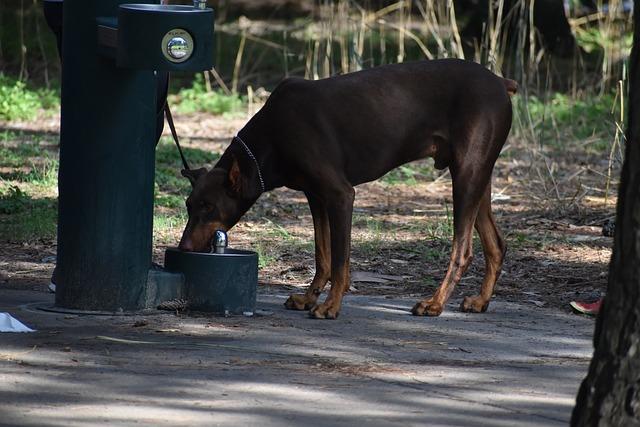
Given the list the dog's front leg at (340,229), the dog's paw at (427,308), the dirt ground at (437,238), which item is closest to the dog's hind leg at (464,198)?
the dog's paw at (427,308)

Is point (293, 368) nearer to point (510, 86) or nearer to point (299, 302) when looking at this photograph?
point (299, 302)

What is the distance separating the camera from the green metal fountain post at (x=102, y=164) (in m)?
6.16

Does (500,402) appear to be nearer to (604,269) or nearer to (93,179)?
(93,179)

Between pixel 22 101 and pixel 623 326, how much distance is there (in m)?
10.8

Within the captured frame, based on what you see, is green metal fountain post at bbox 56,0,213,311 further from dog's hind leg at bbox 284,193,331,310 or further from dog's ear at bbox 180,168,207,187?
dog's hind leg at bbox 284,193,331,310

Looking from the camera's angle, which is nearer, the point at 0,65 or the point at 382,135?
the point at 382,135

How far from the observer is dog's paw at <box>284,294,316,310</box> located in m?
6.77

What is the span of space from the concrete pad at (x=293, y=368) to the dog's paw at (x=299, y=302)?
0.12m

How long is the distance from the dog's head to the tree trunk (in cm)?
320

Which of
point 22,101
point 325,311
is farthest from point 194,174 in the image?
point 22,101

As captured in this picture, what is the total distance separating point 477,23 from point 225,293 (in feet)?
37.3

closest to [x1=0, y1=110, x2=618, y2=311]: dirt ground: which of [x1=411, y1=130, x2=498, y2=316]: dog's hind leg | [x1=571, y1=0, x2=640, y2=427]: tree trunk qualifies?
[x1=411, y1=130, x2=498, y2=316]: dog's hind leg

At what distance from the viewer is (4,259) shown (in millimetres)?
7988

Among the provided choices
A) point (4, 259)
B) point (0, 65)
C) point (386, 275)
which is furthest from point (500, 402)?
point (0, 65)
